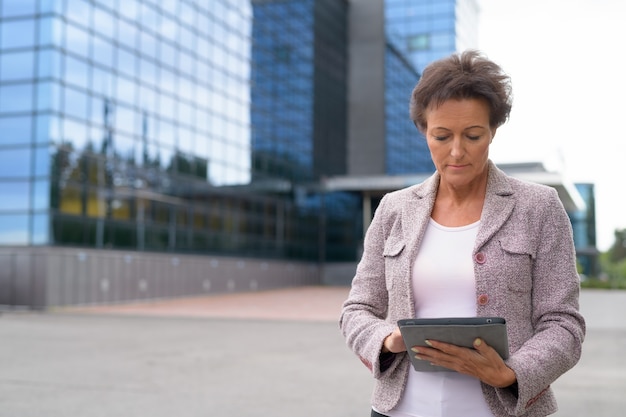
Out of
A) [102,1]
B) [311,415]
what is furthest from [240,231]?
[311,415]

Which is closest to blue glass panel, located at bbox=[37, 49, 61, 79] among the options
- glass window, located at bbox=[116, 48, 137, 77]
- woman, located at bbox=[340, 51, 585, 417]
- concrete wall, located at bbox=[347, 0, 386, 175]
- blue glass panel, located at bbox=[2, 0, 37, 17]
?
blue glass panel, located at bbox=[2, 0, 37, 17]

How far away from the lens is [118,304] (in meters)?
28.0

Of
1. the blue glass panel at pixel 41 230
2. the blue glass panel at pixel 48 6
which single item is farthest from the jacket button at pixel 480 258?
the blue glass panel at pixel 48 6

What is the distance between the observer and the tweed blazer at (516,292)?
1.93 meters

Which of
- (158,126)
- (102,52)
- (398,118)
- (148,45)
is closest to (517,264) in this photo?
(102,52)

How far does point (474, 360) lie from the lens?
6.00 feet

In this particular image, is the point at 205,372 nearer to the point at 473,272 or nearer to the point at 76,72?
the point at 473,272

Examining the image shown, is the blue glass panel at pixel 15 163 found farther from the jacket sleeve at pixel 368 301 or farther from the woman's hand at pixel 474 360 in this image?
the woman's hand at pixel 474 360

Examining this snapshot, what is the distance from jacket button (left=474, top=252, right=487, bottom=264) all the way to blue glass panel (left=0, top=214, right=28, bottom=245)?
81.2 ft

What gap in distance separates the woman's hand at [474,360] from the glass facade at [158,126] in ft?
80.3

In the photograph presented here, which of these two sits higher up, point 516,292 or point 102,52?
point 102,52

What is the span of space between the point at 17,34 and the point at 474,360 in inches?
1060

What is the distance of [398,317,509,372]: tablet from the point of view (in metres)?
1.75

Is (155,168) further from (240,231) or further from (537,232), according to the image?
(537,232)
